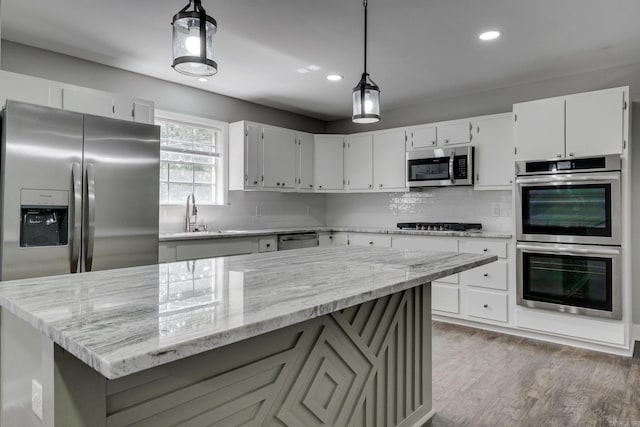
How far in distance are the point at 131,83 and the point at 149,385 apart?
3652 millimetres

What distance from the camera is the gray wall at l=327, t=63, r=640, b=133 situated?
3898 mm

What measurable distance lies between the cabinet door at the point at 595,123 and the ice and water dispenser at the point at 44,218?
13.2ft

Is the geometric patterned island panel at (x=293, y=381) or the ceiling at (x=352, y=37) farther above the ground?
the ceiling at (x=352, y=37)

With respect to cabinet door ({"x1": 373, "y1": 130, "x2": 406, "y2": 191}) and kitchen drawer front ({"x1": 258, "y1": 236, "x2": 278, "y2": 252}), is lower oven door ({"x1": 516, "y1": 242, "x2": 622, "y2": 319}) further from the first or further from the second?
kitchen drawer front ({"x1": 258, "y1": 236, "x2": 278, "y2": 252})

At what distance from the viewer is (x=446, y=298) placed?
441 centimetres

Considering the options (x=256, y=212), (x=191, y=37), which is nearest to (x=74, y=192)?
(x=191, y=37)

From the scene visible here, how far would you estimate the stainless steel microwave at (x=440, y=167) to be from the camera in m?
4.50

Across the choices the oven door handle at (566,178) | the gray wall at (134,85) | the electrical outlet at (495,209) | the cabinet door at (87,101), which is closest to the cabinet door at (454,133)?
the electrical outlet at (495,209)

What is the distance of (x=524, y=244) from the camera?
3.84m

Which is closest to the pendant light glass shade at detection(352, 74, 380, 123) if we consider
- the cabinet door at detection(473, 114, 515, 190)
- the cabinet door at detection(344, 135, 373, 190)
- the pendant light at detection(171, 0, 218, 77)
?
the pendant light at detection(171, 0, 218, 77)

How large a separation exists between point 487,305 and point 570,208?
122 centimetres

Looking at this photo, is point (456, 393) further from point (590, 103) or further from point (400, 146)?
point (400, 146)

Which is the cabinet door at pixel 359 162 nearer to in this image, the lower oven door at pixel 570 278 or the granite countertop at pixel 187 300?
the lower oven door at pixel 570 278

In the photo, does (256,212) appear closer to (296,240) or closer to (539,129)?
(296,240)
